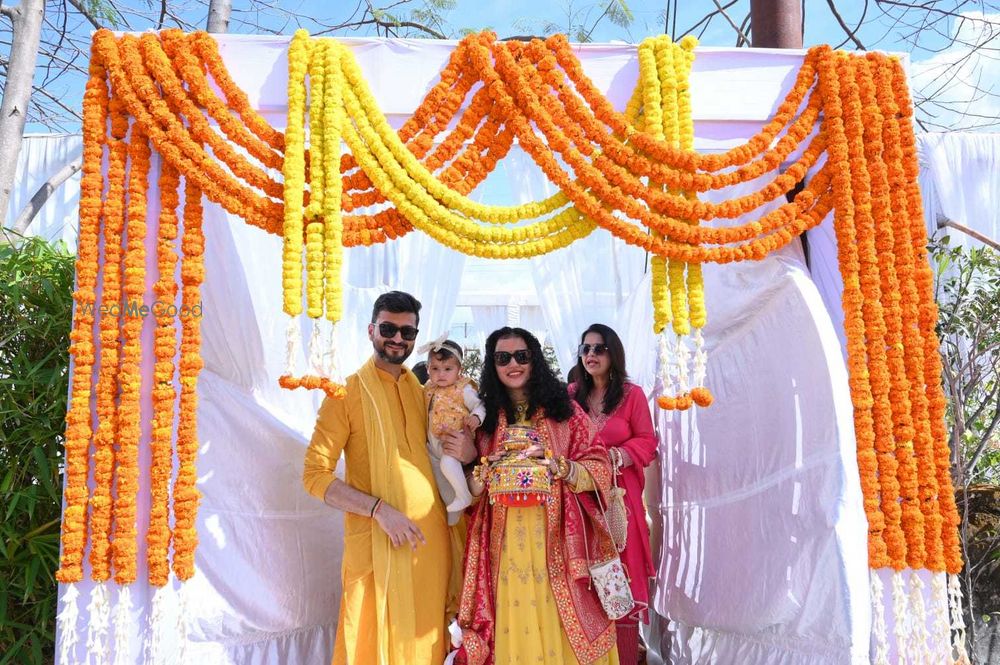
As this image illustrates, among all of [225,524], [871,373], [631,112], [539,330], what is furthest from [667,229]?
[539,330]

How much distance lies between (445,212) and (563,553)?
1222 millimetres

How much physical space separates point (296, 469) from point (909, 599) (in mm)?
2259

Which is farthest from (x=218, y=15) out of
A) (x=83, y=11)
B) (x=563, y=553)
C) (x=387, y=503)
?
(x=563, y=553)

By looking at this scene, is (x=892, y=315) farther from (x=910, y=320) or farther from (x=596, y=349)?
(x=596, y=349)

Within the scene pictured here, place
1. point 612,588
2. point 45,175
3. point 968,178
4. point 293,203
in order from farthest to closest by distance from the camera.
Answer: point 45,175, point 968,178, point 612,588, point 293,203

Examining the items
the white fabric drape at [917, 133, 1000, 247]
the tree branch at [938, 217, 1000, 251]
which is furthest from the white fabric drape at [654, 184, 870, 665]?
the white fabric drape at [917, 133, 1000, 247]

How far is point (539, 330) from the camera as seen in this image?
838cm

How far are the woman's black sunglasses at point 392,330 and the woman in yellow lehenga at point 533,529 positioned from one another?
0.32m

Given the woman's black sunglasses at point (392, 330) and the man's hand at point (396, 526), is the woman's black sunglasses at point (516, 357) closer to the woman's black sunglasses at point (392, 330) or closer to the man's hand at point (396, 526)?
the woman's black sunglasses at point (392, 330)

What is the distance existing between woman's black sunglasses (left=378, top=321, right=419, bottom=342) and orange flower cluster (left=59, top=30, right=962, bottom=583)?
358 mm

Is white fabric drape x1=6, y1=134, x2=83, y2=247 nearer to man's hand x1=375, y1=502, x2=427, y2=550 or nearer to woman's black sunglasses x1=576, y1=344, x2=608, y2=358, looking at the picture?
man's hand x1=375, y1=502, x2=427, y2=550

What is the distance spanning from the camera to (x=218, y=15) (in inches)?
191

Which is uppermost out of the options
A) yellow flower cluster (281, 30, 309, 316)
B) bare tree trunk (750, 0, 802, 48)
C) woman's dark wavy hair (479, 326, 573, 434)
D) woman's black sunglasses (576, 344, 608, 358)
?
bare tree trunk (750, 0, 802, 48)

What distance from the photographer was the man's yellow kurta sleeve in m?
2.63
